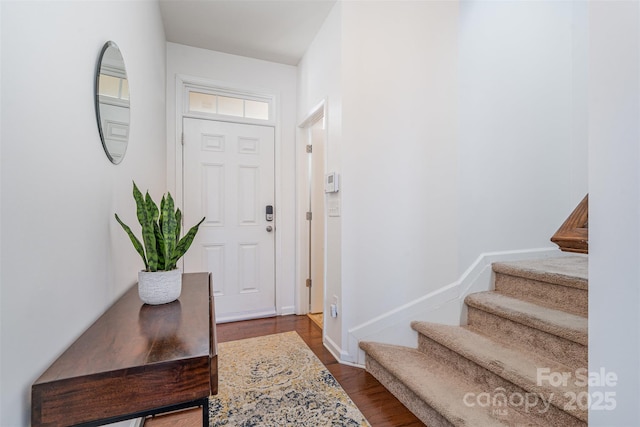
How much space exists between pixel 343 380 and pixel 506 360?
0.95m

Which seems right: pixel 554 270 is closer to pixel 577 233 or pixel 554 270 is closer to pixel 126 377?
pixel 577 233

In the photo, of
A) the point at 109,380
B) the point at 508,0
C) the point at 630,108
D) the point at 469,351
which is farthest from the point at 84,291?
the point at 508,0

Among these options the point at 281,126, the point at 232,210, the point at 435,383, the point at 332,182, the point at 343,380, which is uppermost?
the point at 281,126

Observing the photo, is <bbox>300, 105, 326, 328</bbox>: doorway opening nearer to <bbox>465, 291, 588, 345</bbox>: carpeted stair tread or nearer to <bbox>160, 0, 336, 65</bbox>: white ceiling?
<bbox>160, 0, 336, 65</bbox>: white ceiling

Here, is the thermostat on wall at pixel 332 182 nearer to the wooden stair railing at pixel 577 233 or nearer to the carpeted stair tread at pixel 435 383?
the carpeted stair tread at pixel 435 383

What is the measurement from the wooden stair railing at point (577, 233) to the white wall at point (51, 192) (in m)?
1.29

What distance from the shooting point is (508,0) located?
2.11 metres

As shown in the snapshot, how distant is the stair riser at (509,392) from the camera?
112 centimetres

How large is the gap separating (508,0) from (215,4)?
86.0 inches

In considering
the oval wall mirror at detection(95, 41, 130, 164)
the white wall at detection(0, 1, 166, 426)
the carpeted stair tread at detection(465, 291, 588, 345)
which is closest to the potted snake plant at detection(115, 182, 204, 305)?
the white wall at detection(0, 1, 166, 426)

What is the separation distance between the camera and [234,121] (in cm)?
296

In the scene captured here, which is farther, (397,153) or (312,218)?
(312,218)

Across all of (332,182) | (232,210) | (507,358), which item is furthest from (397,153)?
(232,210)

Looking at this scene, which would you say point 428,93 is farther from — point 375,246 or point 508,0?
point 375,246
